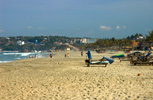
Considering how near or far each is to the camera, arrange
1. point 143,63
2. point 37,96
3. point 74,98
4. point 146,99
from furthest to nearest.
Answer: point 143,63 < point 37,96 < point 74,98 < point 146,99

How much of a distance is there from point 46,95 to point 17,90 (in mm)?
2020

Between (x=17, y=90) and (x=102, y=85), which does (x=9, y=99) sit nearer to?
(x=17, y=90)

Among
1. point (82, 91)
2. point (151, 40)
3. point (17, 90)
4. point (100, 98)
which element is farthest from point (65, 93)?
point (151, 40)

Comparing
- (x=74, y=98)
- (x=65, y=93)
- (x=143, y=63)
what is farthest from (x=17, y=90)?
(x=143, y=63)

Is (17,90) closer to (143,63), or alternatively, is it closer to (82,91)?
(82,91)

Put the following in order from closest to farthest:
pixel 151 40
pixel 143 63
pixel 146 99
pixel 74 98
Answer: pixel 146 99, pixel 74 98, pixel 143 63, pixel 151 40

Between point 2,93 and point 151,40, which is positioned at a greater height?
point 151,40

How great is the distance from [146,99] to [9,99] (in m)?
5.15

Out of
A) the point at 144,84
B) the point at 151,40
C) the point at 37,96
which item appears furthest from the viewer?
the point at 151,40

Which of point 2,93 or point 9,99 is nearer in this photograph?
point 9,99

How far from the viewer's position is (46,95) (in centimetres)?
953

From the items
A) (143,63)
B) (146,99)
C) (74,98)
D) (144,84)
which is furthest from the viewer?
(143,63)

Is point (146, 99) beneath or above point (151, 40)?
beneath

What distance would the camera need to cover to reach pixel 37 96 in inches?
372
